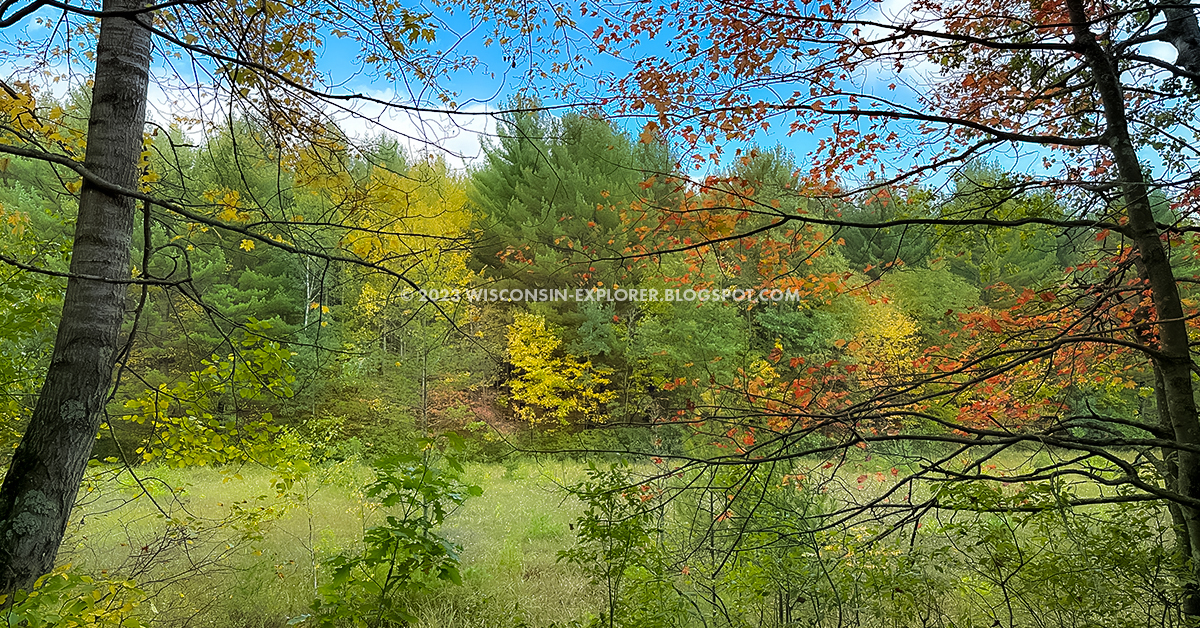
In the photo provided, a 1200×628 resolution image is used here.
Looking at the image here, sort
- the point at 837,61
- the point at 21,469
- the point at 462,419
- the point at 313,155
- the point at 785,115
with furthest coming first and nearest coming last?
the point at 462,419 < the point at 313,155 < the point at 785,115 < the point at 837,61 < the point at 21,469

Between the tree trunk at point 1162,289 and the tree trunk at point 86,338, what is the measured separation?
4.20 m

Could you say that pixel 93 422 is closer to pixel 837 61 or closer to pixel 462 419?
pixel 837 61

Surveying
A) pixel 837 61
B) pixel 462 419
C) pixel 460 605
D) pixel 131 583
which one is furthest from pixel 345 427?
pixel 837 61

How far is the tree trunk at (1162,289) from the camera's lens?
266 centimetres

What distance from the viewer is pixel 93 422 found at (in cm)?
249

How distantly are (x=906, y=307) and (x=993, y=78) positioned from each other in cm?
1796

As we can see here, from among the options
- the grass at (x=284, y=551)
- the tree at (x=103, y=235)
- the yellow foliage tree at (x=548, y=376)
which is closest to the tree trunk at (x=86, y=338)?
the tree at (x=103, y=235)

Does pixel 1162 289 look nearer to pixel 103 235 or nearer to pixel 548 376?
pixel 103 235

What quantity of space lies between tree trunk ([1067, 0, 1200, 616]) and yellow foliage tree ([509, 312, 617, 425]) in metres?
13.1

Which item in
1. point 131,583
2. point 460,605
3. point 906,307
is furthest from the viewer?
point 906,307

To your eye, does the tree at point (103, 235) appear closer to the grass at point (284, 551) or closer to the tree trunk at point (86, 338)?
the tree trunk at point (86, 338)

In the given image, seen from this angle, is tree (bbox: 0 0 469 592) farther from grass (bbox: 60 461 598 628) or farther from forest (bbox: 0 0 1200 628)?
grass (bbox: 60 461 598 628)

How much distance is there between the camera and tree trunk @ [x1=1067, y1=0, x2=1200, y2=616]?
8.73 feet

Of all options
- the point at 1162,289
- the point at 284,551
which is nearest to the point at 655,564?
the point at 1162,289
